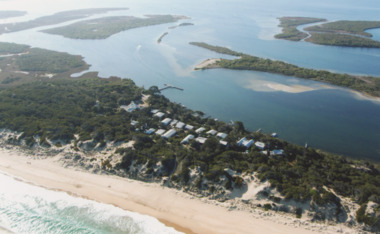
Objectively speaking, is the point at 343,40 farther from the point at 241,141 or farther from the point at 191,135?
the point at 191,135

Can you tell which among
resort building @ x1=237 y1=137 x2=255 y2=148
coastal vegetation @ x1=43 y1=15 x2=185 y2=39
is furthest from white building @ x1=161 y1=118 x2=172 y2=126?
coastal vegetation @ x1=43 y1=15 x2=185 y2=39

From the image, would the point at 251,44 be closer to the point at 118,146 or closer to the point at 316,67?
the point at 316,67

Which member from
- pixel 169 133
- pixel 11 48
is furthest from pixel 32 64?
pixel 169 133

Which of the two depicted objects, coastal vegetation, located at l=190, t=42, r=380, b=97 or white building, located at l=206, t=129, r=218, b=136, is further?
coastal vegetation, located at l=190, t=42, r=380, b=97

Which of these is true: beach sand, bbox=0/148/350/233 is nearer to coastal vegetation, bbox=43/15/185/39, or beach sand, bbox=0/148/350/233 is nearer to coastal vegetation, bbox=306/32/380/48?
coastal vegetation, bbox=43/15/185/39

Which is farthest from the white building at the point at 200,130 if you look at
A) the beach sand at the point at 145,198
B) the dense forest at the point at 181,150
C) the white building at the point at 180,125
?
the beach sand at the point at 145,198
